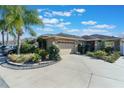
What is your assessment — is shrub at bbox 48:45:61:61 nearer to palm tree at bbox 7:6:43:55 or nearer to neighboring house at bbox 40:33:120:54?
palm tree at bbox 7:6:43:55

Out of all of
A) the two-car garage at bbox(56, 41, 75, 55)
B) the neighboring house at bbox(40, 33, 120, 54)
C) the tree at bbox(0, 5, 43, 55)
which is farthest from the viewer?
the two-car garage at bbox(56, 41, 75, 55)

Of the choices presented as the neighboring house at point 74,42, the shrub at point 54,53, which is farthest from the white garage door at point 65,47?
the shrub at point 54,53

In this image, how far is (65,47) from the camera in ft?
69.8

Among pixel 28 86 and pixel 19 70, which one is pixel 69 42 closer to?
pixel 19 70

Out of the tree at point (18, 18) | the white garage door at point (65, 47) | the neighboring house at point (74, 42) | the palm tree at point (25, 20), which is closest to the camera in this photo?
the tree at point (18, 18)

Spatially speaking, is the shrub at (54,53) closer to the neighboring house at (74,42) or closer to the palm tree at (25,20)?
the palm tree at (25,20)

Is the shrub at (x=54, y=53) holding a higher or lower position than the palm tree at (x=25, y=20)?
lower

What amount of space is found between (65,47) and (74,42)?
2539mm

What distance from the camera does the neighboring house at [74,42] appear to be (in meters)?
20.1

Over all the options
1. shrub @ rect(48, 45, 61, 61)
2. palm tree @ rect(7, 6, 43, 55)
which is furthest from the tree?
shrub @ rect(48, 45, 61, 61)

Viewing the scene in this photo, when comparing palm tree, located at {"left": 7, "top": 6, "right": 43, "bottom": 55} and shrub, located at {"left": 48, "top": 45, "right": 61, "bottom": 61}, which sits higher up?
palm tree, located at {"left": 7, "top": 6, "right": 43, "bottom": 55}

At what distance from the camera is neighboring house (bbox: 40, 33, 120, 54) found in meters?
20.1

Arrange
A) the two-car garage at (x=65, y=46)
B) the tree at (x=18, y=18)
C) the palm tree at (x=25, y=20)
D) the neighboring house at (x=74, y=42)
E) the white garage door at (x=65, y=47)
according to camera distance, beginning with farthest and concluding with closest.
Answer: the white garage door at (x=65, y=47) → the two-car garage at (x=65, y=46) → the neighboring house at (x=74, y=42) → the palm tree at (x=25, y=20) → the tree at (x=18, y=18)
